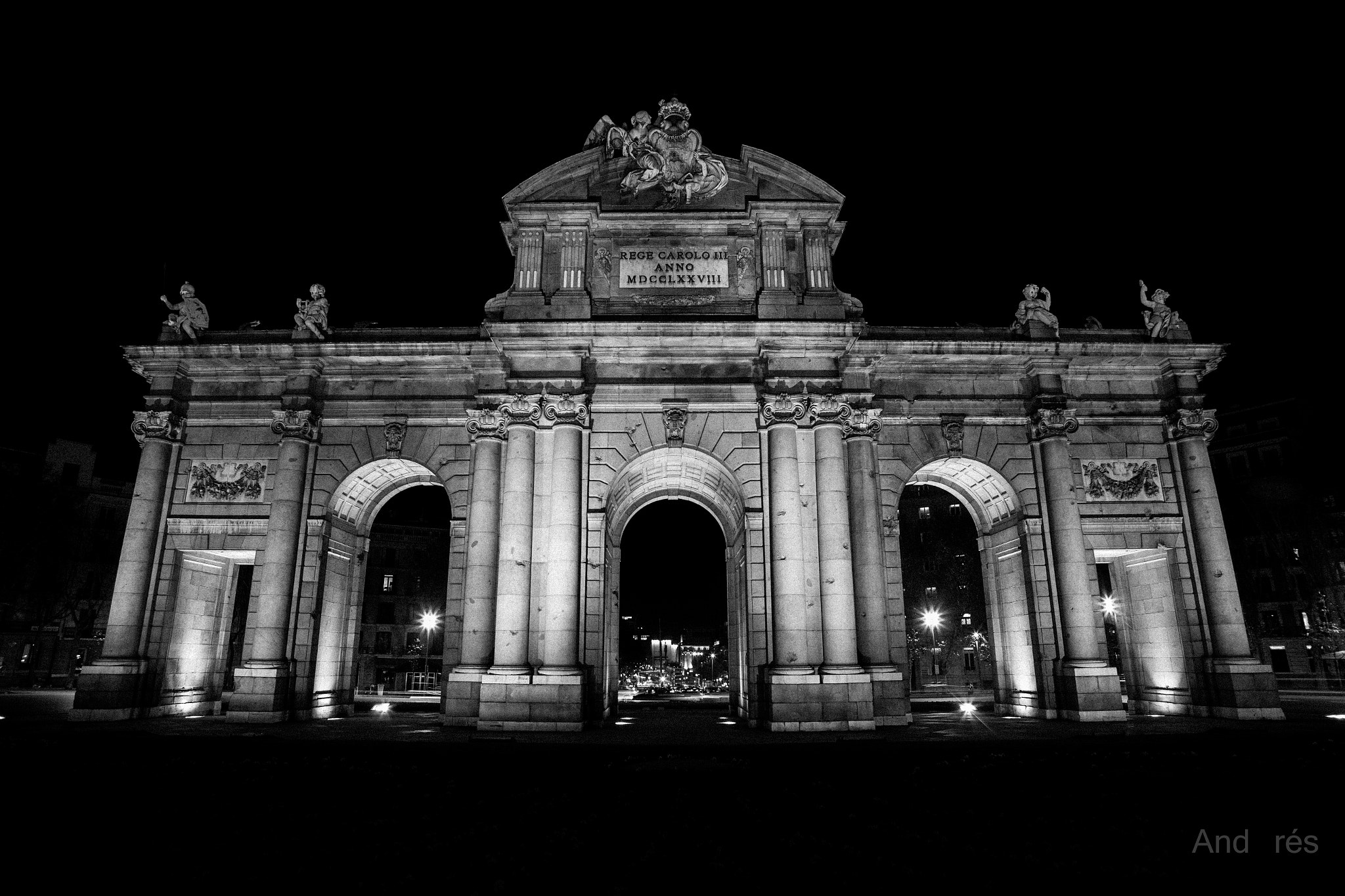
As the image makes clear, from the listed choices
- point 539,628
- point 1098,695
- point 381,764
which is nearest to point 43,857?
point 381,764

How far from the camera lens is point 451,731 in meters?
19.6

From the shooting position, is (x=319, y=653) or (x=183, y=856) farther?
(x=319, y=653)

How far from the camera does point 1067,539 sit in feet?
77.9

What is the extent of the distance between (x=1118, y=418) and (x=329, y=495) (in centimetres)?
2606

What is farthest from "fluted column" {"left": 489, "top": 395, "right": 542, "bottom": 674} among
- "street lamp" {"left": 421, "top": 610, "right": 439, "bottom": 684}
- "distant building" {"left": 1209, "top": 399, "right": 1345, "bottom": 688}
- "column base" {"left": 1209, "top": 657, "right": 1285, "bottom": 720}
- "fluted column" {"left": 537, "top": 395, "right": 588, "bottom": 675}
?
"distant building" {"left": 1209, "top": 399, "right": 1345, "bottom": 688}

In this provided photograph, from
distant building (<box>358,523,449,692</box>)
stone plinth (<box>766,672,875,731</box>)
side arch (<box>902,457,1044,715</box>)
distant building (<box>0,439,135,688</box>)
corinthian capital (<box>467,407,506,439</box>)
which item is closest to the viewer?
stone plinth (<box>766,672,875,731</box>)

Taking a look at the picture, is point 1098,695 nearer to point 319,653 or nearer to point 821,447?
point 821,447

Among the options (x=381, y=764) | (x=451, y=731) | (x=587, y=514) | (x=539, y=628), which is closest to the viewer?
(x=381, y=764)

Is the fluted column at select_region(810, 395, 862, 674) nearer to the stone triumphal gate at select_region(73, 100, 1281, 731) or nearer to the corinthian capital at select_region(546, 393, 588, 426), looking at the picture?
the stone triumphal gate at select_region(73, 100, 1281, 731)

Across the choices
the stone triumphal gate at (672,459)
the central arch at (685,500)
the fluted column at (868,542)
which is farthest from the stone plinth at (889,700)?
the central arch at (685,500)

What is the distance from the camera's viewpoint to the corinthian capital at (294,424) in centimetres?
2422

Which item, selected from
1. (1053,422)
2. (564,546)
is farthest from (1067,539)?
(564,546)

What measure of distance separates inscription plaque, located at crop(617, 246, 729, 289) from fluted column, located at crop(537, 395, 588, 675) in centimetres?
463

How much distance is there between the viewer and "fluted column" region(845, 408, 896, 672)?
21719mm
